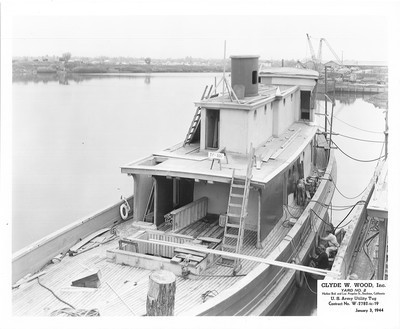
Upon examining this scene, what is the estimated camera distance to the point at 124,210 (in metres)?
12.9

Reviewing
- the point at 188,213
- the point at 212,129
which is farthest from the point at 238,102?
the point at 188,213

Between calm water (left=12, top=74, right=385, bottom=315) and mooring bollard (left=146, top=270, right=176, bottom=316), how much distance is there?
5283 mm

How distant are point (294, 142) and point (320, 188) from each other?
173cm

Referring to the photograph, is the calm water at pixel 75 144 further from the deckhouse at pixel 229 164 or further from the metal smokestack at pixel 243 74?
the metal smokestack at pixel 243 74

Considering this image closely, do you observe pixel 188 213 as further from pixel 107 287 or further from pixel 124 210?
pixel 107 287

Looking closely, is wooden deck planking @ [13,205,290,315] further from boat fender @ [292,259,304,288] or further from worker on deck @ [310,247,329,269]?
worker on deck @ [310,247,329,269]

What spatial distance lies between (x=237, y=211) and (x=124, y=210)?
10.7ft

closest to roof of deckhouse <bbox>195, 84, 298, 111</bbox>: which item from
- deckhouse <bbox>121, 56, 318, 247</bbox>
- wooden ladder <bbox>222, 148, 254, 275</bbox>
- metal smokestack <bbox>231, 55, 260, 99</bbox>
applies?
deckhouse <bbox>121, 56, 318, 247</bbox>

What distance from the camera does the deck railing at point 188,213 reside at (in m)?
11.3

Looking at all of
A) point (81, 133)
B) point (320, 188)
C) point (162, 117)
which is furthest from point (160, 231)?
point (162, 117)

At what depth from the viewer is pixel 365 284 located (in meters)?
8.21

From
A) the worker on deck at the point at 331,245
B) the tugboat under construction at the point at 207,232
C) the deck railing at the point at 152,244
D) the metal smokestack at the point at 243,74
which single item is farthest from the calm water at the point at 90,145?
Answer: the metal smokestack at the point at 243,74

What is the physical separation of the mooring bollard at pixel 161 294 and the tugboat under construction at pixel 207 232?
1.93 feet

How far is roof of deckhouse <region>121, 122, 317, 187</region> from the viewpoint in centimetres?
1098
